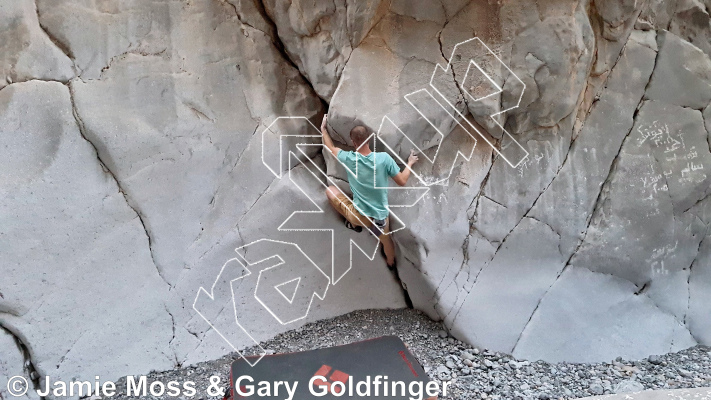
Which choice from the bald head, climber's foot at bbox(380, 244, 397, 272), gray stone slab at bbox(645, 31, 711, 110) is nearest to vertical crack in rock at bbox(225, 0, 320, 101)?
the bald head

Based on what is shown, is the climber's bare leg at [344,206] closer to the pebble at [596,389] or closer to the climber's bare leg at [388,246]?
the climber's bare leg at [388,246]

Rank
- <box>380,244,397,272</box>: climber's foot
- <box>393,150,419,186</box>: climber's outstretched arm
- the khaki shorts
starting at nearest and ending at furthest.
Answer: <box>393,150,419,186</box>: climber's outstretched arm < the khaki shorts < <box>380,244,397,272</box>: climber's foot

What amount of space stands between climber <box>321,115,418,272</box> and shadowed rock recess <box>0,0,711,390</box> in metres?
0.10

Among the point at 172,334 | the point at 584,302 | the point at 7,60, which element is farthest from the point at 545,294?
the point at 7,60

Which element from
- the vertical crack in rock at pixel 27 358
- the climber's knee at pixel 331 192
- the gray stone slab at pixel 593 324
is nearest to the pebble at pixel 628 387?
the gray stone slab at pixel 593 324

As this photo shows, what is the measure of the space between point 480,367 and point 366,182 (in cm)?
115

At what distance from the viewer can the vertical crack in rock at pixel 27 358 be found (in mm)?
2723

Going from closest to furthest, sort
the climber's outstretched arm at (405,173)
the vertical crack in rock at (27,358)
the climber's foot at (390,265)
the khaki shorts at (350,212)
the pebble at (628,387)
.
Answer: the vertical crack in rock at (27,358), the pebble at (628,387), the climber's outstretched arm at (405,173), the khaki shorts at (350,212), the climber's foot at (390,265)

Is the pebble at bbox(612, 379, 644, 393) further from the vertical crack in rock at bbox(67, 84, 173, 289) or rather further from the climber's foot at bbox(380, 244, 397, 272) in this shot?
the vertical crack in rock at bbox(67, 84, 173, 289)

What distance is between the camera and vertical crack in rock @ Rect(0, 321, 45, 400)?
272 cm

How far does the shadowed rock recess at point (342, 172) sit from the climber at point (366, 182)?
10cm

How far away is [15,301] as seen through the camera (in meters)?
2.72

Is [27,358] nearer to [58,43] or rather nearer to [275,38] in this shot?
[58,43]

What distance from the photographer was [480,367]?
10.2 feet
